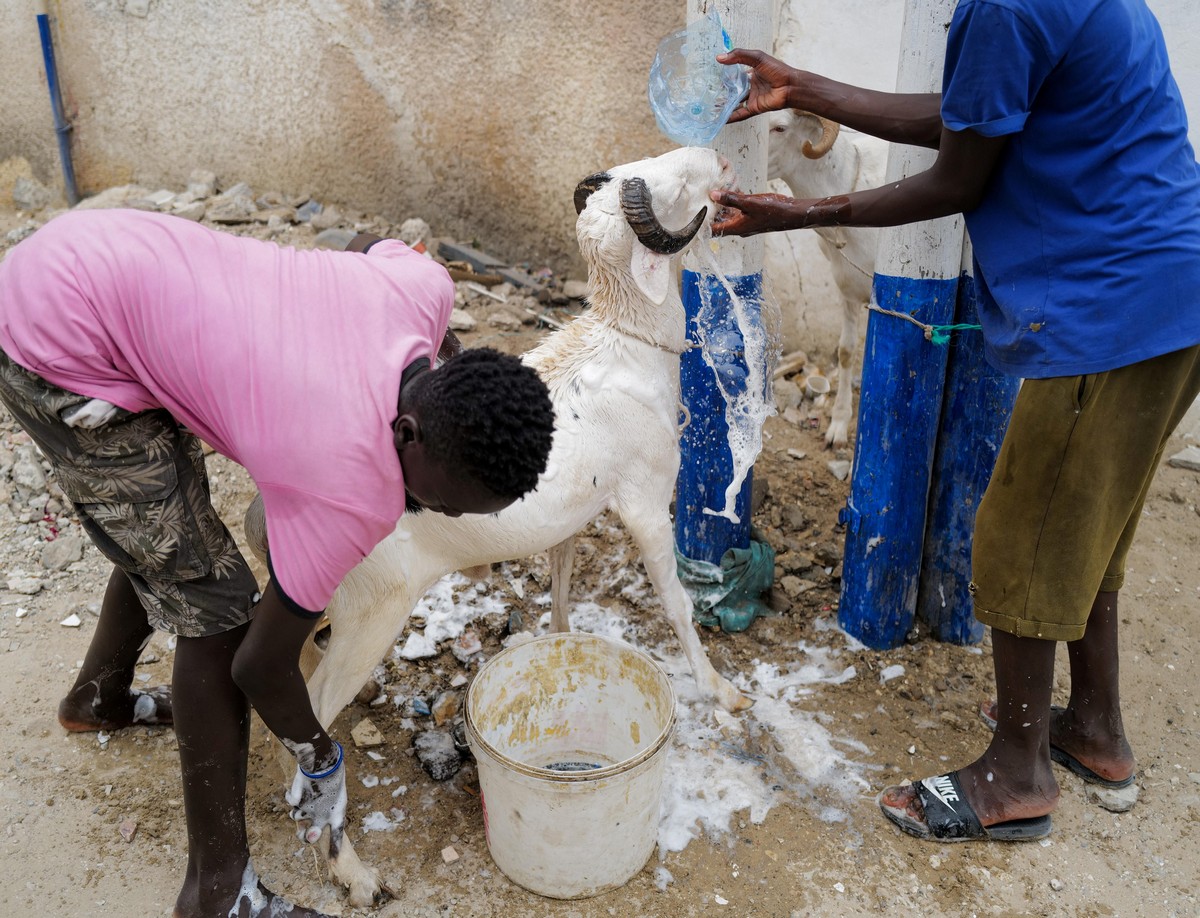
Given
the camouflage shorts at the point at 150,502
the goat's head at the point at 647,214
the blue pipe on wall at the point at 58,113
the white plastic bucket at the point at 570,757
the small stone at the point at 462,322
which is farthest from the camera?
the blue pipe on wall at the point at 58,113

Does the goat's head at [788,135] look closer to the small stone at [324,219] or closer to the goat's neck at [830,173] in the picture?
the goat's neck at [830,173]

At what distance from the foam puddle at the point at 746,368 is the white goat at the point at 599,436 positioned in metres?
0.32

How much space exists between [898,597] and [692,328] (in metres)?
1.19

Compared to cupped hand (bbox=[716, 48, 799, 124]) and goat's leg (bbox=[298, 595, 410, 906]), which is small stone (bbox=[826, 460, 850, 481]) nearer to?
cupped hand (bbox=[716, 48, 799, 124])

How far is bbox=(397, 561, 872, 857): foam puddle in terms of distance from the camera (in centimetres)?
276

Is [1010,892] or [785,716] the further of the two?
[785,716]

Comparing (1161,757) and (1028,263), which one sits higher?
(1028,263)

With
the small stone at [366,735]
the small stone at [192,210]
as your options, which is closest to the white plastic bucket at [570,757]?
the small stone at [366,735]

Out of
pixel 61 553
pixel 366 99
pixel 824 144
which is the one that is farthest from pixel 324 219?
pixel 824 144

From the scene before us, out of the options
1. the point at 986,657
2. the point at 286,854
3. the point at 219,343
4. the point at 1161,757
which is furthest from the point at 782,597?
the point at 219,343

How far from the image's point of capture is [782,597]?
3623mm

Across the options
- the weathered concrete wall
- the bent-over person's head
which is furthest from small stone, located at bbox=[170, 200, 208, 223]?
the bent-over person's head

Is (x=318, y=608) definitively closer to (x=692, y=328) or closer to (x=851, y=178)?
(x=692, y=328)

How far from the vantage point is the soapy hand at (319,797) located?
221 cm
